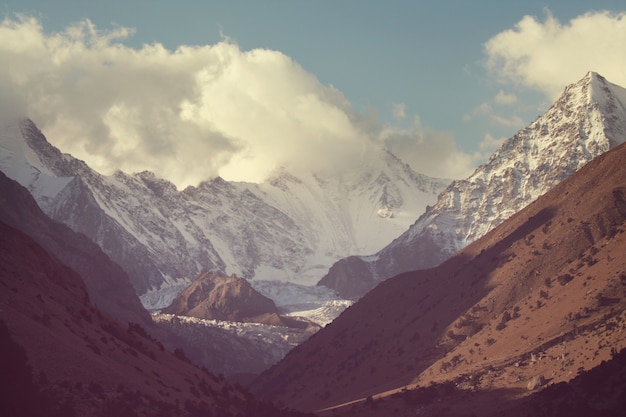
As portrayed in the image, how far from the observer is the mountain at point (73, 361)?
84812mm

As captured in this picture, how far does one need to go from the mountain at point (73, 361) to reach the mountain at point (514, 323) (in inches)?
1119

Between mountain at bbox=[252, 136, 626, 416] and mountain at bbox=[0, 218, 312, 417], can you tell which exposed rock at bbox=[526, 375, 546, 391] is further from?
mountain at bbox=[0, 218, 312, 417]

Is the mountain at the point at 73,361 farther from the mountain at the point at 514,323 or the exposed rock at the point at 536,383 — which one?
the exposed rock at the point at 536,383

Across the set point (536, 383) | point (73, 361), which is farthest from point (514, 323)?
point (73, 361)

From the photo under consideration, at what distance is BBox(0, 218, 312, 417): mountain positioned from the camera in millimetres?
84812

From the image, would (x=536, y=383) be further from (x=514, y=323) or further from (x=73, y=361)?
(x=73, y=361)

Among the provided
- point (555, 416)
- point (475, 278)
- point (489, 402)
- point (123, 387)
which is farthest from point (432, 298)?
point (123, 387)

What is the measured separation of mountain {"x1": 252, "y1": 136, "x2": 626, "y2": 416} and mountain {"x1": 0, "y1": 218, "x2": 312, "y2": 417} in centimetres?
2843

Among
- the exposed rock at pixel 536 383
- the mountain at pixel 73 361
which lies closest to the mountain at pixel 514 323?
the exposed rock at pixel 536 383

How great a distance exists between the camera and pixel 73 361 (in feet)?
299

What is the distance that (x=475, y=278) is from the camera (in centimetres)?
18700

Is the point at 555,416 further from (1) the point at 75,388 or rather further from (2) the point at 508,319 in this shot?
(2) the point at 508,319

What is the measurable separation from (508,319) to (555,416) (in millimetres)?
62524

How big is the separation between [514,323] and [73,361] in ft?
272
